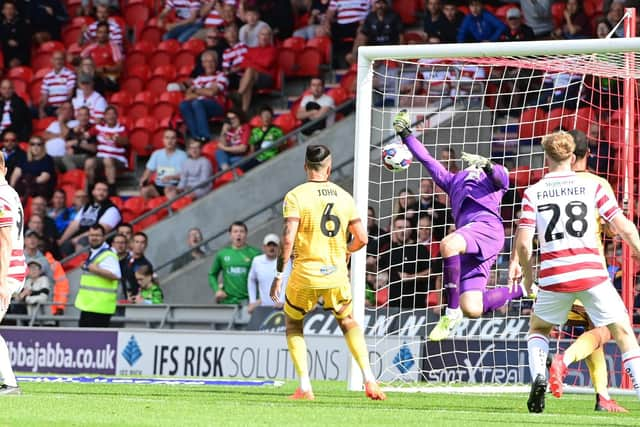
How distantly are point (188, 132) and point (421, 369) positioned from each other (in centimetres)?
832

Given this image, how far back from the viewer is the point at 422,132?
54.0ft

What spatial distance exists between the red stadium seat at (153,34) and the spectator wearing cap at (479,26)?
22.8 ft

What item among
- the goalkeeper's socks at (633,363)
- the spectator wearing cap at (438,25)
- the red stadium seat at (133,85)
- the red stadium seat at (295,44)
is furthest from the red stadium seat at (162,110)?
the goalkeeper's socks at (633,363)

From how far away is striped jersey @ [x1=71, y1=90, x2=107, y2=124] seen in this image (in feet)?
73.3

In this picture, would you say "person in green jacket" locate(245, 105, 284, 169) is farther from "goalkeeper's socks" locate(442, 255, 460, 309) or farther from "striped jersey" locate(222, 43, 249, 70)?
"goalkeeper's socks" locate(442, 255, 460, 309)

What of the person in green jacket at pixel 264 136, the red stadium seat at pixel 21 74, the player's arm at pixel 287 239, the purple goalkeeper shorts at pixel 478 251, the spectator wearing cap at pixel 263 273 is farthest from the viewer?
the red stadium seat at pixel 21 74

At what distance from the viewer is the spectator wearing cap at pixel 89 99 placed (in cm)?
2239

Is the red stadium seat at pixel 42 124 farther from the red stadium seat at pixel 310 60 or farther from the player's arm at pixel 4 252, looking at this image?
the player's arm at pixel 4 252

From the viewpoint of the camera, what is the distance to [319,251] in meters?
10.6

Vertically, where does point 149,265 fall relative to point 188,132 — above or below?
below

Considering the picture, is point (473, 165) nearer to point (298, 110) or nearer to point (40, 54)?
point (298, 110)

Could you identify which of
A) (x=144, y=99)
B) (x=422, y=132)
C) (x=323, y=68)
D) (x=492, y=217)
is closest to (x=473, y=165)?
(x=492, y=217)

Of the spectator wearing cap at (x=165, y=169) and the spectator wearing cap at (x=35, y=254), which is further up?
the spectator wearing cap at (x=165, y=169)

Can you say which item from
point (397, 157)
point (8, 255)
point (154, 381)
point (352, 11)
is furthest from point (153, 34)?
point (8, 255)
